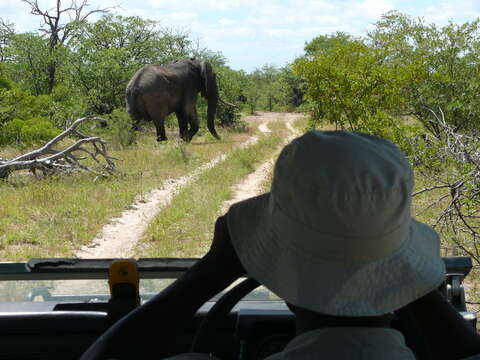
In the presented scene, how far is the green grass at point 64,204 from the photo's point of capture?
5.12 meters

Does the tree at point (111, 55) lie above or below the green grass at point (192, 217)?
above

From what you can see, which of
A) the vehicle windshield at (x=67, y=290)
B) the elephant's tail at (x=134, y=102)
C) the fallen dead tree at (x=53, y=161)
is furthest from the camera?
the elephant's tail at (x=134, y=102)

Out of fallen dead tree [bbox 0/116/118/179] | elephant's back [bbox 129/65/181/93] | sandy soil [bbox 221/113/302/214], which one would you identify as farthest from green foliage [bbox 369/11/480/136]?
elephant's back [bbox 129/65/181/93]

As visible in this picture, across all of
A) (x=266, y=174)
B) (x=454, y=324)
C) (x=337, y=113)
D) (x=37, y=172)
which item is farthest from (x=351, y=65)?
(x=454, y=324)

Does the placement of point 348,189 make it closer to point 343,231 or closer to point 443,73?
point 343,231

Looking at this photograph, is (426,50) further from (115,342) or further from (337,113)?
(115,342)

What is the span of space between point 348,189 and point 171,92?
530 inches

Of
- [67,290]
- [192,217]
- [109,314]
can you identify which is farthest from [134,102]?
[109,314]

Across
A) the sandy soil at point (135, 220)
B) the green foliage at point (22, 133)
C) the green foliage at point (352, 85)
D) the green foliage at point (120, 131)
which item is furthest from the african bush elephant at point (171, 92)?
the green foliage at point (352, 85)

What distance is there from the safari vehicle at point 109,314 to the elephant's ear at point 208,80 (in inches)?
532

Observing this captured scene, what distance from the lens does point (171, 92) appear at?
14070mm

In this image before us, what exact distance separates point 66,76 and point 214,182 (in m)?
9.38

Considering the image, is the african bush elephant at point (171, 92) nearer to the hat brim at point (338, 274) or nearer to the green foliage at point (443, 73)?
Result: the green foliage at point (443, 73)

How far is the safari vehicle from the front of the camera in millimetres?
1346
